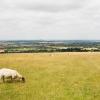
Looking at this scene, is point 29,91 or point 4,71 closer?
point 29,91

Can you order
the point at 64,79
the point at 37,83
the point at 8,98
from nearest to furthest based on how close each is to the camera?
the point at 8,98, the point at 37,83, the point at 64,79

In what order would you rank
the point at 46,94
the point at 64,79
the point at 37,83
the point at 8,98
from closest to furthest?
the point at 8,98, the point at 46,94, the point at 37,83, the point at 64,79

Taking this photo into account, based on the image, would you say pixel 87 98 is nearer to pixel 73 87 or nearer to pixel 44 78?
pixel 73 87

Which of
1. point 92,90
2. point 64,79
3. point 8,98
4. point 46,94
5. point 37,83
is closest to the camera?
point 8,98

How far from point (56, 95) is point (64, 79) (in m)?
7.26

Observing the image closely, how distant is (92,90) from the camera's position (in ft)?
69.5

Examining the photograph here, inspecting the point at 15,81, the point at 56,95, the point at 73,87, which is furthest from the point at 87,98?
the point at 15,81

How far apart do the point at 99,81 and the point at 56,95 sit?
716 cm

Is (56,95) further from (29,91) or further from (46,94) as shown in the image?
(29,91)

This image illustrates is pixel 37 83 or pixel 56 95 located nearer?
pixel 56 95

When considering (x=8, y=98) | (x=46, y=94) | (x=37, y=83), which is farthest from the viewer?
(x=37, y=83)

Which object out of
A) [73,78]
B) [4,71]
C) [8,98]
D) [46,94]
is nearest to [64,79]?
[73,78]

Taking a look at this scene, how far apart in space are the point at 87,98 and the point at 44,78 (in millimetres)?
8936

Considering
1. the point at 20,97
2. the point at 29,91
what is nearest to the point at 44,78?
the point at 29,91
